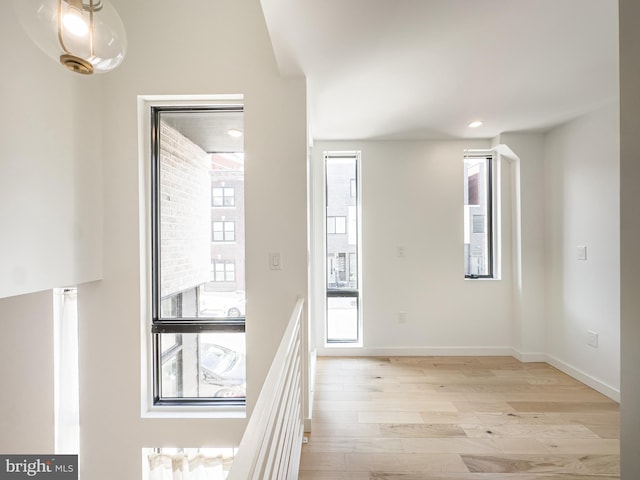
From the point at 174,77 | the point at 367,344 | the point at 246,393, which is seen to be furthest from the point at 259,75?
the point at 367,344

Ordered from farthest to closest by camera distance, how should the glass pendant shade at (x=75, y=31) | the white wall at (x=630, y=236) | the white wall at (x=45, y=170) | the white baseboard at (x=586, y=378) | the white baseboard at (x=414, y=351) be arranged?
the white baseboard at (x=414, y=351)
the white baseboard at (x=586, y=378)
the white wall at (x=45, y=170)
the glass pendant shade at (x=75, y=31)
the white wall at (x=630, y=236)

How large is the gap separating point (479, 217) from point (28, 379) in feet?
14.6

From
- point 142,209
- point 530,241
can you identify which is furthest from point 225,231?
point 530,241

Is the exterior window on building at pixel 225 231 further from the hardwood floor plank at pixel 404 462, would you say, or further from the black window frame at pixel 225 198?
the hardwood floor plank at pixel 404 462

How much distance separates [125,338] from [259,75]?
2.19 meters

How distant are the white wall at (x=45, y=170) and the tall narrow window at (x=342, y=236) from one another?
83.2 inches

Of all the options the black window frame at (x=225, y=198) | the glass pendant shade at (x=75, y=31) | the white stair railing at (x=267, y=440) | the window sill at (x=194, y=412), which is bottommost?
the window sill at (x=194, y=412)

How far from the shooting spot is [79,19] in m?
1.16

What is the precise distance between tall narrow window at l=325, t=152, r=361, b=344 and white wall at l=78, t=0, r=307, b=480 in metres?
1.29

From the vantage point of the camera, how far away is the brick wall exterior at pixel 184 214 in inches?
96.7

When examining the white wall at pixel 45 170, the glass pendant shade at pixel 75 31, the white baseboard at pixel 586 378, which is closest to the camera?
the glass pendant shade at pixel 75 31

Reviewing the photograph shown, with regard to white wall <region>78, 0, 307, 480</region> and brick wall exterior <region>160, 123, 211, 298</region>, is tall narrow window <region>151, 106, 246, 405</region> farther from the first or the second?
white wall <region>78, 0, 307, 480</region>
